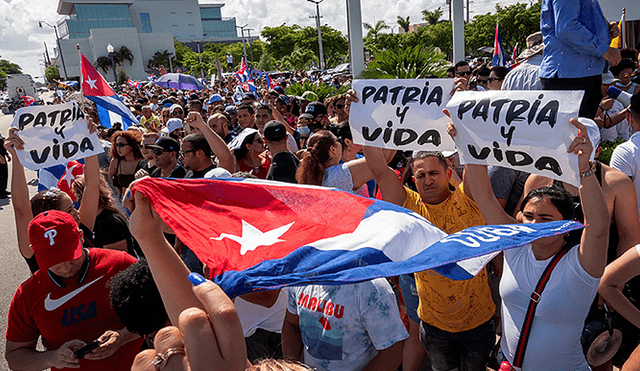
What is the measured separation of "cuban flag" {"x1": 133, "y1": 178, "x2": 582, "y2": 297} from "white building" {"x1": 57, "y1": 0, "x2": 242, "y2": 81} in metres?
87.4

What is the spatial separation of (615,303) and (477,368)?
0.88 m

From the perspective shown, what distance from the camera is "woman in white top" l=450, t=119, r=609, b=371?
212cm

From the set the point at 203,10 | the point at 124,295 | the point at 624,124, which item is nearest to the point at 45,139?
the point at 124,295

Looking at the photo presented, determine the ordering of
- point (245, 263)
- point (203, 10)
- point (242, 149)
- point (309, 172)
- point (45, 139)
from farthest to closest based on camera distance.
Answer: point (203, 10) < point (242, 149) < point (45, 139) < point (309, 172) < point (245, 263)

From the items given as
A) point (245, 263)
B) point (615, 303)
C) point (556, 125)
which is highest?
point (556, 125)

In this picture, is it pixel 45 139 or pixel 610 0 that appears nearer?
pixel 45 139

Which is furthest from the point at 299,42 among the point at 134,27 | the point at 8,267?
the point at 8,267

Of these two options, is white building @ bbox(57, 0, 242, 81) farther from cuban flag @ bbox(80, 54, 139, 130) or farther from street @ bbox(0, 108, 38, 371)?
cuban flag @ bbox(80, 54, 139, 130)

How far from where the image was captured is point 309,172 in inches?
154

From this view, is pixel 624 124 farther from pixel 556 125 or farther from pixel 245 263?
pixel 245 263

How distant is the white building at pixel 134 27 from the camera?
84.1m

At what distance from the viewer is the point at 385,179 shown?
3.34 m

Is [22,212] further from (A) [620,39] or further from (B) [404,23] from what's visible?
(B) [404,23]

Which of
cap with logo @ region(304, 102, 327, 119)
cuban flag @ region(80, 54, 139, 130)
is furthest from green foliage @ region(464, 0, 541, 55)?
cuban flag @ region(80, 54, 139, 130)
